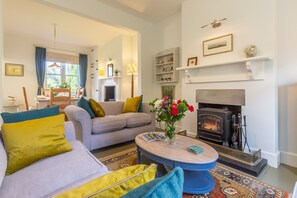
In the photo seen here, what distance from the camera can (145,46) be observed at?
4328 millimetres

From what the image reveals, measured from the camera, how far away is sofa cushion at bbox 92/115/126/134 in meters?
2.72

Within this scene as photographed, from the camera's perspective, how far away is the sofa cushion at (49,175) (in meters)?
0.97

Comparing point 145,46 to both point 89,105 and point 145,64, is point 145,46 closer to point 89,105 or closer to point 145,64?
point 145,64

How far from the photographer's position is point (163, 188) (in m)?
0.46

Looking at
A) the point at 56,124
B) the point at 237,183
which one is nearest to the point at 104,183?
the point at 56,124

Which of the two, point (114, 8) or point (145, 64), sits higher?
point (114, 8)

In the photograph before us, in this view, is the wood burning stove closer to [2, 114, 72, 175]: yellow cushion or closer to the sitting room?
the sitting room

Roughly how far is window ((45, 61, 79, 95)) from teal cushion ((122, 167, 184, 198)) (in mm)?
6917

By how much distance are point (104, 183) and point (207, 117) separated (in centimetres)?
243

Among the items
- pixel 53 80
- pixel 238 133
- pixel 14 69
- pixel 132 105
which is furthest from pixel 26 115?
pixel 53 80

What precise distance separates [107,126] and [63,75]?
4930 mm

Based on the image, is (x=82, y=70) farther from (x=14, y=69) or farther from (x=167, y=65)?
(x=167, y=65)

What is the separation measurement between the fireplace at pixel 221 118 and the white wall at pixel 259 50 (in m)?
0.15

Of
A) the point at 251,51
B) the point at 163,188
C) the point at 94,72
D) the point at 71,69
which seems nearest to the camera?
the point at 163,188
